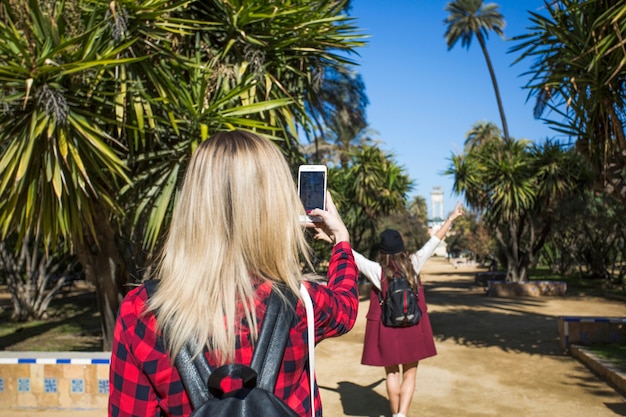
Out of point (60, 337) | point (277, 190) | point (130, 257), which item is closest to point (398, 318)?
point (277, 190)

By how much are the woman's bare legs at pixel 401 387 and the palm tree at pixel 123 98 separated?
9.13 feet

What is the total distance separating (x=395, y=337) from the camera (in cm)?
467

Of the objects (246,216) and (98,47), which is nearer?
(246,216)

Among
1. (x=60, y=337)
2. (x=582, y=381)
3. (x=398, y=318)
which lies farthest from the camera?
(x=60, y=337)

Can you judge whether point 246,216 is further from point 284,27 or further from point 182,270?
point 284,27

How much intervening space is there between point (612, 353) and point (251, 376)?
7.81m

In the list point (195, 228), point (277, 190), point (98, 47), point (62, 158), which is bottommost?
point (195, 228)

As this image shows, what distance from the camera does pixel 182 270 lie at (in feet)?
4.50

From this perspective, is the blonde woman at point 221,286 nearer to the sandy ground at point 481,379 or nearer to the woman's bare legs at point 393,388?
the woman's bare legs at point 393,388

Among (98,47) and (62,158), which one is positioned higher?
(98,47)

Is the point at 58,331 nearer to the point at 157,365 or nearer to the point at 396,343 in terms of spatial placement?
the point at 396,343

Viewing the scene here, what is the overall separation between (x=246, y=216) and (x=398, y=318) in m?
3.47

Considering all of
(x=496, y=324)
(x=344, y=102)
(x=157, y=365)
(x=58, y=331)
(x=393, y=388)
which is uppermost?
(x=344, y=102)

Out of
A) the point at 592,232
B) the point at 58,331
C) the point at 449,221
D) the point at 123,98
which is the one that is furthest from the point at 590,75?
the point at 592,232
